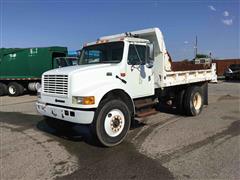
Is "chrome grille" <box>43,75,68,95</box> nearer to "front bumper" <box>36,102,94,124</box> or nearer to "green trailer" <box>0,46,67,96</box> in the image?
"front bumper" <box>36,102,94,124</box>

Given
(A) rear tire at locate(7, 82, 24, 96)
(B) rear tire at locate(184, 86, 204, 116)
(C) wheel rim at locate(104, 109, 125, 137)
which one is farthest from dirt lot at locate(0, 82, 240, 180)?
(A) rear tire at locate(7, 82, 24, 96)

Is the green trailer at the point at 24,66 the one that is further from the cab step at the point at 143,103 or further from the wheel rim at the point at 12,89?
the cab step at the point at 143,103

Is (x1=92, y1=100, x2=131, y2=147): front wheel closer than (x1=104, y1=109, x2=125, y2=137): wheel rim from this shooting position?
Yes

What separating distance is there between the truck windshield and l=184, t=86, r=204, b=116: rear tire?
3.42 m

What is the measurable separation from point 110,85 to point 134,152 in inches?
61.2

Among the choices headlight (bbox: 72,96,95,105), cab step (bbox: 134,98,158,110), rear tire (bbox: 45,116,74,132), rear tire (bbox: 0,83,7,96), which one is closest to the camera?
headlight (bbox: 72,96,95,105)

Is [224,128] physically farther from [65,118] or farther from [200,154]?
[65,118]

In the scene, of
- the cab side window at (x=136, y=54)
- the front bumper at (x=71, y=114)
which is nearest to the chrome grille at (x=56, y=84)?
the front bumper at (x=71, y=114)

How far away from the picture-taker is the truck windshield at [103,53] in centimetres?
694

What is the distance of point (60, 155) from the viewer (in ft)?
18.7

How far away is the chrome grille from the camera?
616cm

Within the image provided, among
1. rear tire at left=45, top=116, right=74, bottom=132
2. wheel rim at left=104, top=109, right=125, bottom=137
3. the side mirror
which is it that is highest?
the side mirror

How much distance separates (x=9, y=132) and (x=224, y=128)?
19.3 feet

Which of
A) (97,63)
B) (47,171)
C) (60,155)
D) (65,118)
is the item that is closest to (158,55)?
(97,63)
